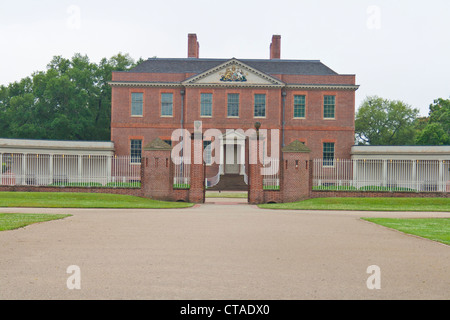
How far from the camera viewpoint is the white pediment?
42.5 m

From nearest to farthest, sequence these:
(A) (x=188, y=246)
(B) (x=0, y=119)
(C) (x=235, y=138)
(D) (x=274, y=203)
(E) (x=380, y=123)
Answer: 1. (A) (x=188, y=246)
2. (D) (x=274, y=203)
3. (C) (x=235, y=138)
4. (B) (x=0, y=119)
5. (E) (x=380, y=123)

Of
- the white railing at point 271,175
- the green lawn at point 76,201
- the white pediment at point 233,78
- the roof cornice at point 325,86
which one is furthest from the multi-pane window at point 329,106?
the green lawn at point 76,201

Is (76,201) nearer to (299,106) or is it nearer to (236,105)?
(236,105)

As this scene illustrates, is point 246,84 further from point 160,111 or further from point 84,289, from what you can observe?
point 84,289

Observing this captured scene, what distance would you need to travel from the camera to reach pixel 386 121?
63.4 m

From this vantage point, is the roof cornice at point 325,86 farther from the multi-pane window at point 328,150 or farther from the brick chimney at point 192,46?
the brick chimney at point 192,46

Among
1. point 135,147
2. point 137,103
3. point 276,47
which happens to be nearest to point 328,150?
point 276,47

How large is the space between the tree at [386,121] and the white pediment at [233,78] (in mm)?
25314

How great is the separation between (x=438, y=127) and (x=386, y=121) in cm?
1270

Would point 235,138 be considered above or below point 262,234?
above

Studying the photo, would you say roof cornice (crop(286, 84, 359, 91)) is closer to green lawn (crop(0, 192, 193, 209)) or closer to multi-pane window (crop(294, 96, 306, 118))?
multi-pane window (crop(294, 96, 306, 118))

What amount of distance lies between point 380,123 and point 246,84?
27.9 metres
